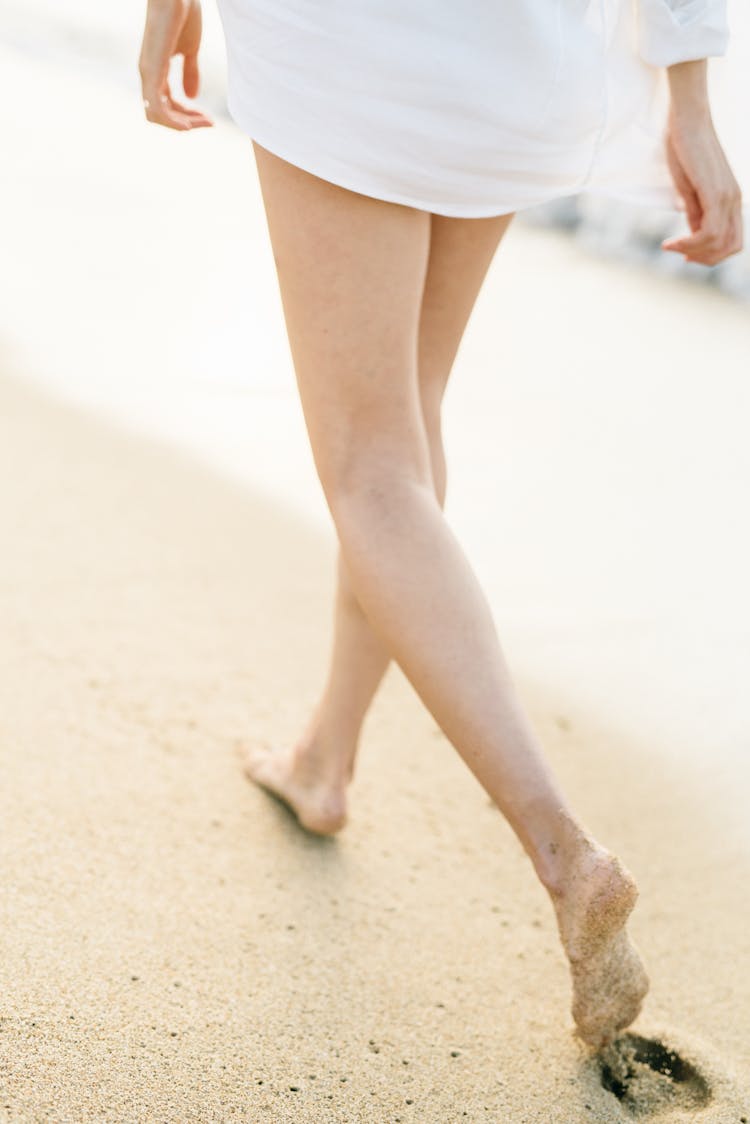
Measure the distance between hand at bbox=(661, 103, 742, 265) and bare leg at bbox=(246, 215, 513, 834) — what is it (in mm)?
197

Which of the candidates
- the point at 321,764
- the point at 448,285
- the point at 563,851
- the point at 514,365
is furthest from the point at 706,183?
the point at 514,365

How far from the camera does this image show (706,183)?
132 cm

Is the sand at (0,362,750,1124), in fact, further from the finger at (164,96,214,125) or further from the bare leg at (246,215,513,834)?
the finger at (164,96,214,125)

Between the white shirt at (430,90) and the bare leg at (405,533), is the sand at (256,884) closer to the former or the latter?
the bare leg at (405,533)

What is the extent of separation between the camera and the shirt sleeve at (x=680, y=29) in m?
1.24

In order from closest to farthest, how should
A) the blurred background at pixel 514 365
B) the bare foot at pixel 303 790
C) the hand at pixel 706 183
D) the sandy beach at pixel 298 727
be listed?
the sandy beach at pixel 298 727, the hand at pixel 706 183, the bare foot at pixel 303 790, the blurred background at pixel 514 365

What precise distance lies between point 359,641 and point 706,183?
0.64 metres

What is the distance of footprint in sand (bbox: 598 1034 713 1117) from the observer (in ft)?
3.97

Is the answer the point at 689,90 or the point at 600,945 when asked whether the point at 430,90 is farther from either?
the point at 600,945

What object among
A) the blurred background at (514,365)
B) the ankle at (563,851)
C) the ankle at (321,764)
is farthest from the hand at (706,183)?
the ankle at (321,764)

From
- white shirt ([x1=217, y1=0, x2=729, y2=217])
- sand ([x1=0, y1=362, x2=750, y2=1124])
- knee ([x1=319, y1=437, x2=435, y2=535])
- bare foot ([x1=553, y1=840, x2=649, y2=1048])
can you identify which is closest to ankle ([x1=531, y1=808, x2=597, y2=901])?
bare foot ([x1=553, y1=840, x2=649, y2=1048])

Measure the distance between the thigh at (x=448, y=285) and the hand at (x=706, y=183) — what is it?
19 centimetres

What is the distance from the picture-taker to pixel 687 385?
364 cm

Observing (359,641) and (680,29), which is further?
(359,641)
